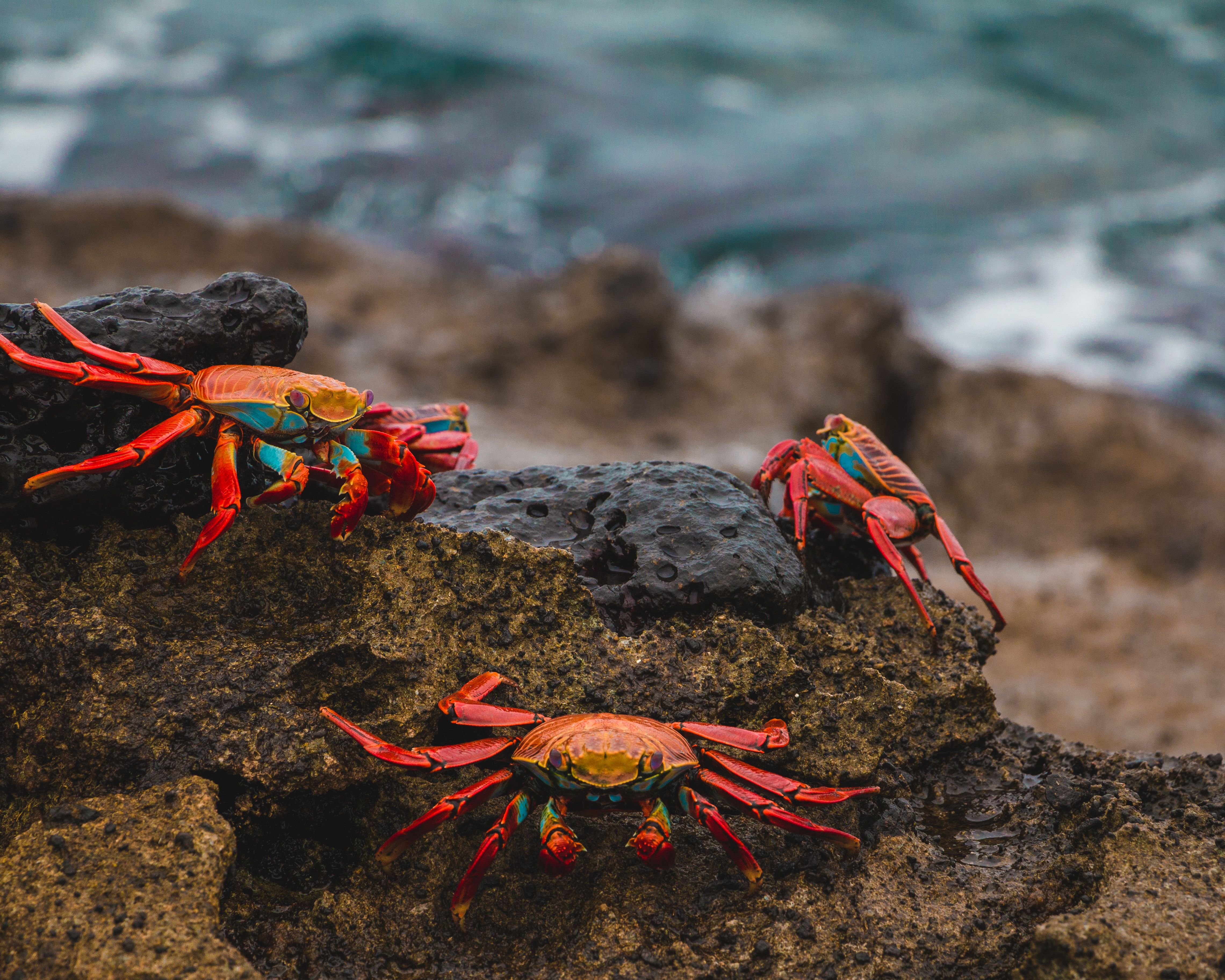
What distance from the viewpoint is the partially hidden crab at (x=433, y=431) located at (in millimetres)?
3918

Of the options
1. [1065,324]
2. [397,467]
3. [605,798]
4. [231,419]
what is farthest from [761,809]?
[1065,324]

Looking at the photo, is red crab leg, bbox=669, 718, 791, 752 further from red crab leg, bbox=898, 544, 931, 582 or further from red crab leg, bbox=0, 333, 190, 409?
red crab leg, bbox=0, 333, 190, 409

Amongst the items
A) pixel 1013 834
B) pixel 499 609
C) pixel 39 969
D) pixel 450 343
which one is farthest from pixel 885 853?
pixel 450 343

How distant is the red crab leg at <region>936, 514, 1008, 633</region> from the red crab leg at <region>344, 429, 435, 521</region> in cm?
191

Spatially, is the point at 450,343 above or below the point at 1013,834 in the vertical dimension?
below

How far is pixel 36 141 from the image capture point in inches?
689

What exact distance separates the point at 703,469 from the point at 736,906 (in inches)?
60.4

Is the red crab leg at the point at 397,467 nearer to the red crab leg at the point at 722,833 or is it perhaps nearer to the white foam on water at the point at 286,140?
the red crab leg at the point at 722,833

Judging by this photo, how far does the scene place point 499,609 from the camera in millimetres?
3299

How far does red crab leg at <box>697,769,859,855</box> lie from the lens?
113 inches

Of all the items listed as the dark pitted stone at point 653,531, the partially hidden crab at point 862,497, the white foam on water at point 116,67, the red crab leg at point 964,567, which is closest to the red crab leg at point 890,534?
the partially hidden crab at point 862,497

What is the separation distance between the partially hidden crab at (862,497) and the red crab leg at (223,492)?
6.27 ft

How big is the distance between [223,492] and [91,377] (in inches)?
19.5

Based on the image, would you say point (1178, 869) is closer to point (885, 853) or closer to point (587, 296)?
point (885, 853)
